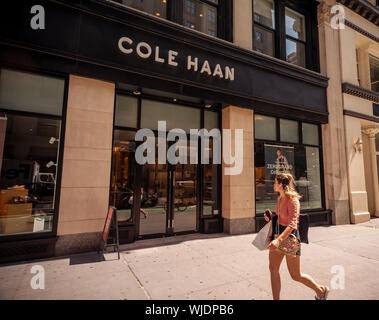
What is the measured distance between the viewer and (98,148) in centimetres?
564

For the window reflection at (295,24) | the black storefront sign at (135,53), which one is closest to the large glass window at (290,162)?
the black storefront sign at (135,53)

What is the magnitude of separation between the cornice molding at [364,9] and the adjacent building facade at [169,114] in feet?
0.43

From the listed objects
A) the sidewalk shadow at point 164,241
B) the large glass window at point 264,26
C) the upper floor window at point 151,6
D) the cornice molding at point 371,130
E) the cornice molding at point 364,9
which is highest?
the cornice molding at point 364,9

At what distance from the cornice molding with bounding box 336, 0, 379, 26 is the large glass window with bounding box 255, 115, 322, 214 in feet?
20.4

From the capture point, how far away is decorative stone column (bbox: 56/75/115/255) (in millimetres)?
5207

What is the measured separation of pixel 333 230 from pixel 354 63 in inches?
321

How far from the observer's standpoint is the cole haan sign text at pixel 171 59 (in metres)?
5.98

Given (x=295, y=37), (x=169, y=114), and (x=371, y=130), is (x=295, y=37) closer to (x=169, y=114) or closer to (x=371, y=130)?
(x=371, y=130)

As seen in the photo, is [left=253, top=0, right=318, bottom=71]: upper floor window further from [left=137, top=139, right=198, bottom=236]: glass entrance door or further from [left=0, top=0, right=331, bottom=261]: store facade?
[left=137, top=139, right=198, bottom=236]: glass entrance door

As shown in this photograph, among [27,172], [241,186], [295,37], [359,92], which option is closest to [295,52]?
[295,37]

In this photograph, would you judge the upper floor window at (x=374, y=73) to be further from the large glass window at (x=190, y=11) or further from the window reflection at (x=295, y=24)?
the large glass window at (x=190, y=11)

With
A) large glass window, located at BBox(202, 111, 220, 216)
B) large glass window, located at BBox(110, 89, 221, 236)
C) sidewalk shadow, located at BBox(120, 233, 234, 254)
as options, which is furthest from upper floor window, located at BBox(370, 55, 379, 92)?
sidewalk shadow, located at BBox(120, 233, 234, 254)

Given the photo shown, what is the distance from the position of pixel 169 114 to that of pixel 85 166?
3.09m
